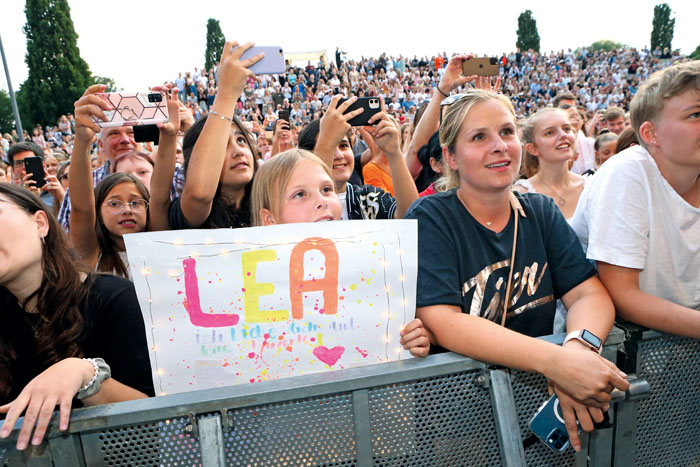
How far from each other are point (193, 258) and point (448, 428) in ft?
2.50

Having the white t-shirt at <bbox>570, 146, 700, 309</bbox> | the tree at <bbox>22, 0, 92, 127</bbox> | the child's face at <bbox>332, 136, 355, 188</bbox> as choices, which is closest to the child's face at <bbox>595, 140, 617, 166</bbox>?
the child's face at <bbox>332, 136, 355, 188</bbox>

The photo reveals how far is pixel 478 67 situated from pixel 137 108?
6.74 ft

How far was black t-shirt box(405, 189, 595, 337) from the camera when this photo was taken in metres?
1.52

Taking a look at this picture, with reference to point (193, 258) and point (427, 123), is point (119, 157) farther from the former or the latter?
point (193, 258)

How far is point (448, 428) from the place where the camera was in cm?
122

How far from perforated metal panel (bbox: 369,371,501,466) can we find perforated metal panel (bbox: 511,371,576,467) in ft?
0.33

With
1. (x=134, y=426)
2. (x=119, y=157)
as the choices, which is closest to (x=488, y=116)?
(x=134, y=426)

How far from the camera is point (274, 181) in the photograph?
193 centimetres

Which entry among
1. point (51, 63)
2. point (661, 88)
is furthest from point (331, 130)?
point (51, 63)

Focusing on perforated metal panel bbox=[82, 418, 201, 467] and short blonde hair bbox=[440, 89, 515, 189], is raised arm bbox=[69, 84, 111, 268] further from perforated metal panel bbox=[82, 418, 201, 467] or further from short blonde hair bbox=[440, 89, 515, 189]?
short blonde hair bbox=[440, 89, 515, 189]

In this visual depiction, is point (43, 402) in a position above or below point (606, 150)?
below

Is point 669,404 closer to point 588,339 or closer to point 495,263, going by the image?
point 588,339

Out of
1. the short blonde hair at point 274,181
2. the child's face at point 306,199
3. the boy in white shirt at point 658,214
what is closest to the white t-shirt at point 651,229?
the boy in white shirt at point 658,214

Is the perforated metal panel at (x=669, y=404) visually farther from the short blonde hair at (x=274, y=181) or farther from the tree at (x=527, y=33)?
the tree at (x=527, y=33)
